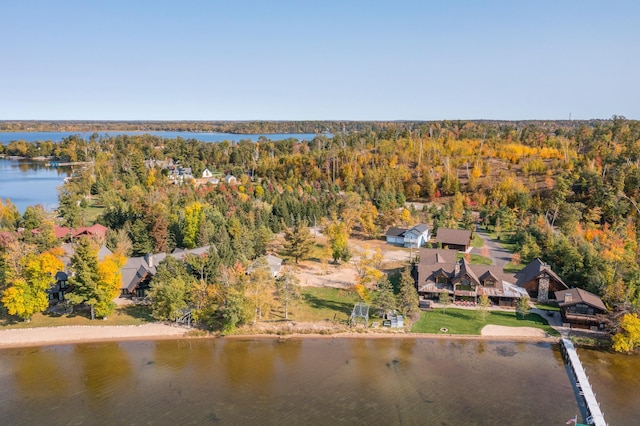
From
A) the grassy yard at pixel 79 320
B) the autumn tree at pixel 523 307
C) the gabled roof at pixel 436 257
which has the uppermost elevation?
the gabled roof at pixel 436 257

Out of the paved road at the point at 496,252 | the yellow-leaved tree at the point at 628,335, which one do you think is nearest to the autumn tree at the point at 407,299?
the yellow-leaved tree at the point at 628,335

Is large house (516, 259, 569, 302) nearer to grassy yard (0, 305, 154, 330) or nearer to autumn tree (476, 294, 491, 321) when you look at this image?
autumn tree (476, 294, 491, 321)

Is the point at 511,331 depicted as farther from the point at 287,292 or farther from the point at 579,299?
the point at 287,292

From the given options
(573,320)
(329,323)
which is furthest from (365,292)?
(573,320)

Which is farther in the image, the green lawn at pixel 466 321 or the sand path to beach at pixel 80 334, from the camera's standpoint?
the green lawn at pixel 466 321

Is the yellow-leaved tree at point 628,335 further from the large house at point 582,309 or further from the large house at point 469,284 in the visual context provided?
the large house at point 469,284

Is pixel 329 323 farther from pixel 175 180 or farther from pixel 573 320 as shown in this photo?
pixel 175 180
